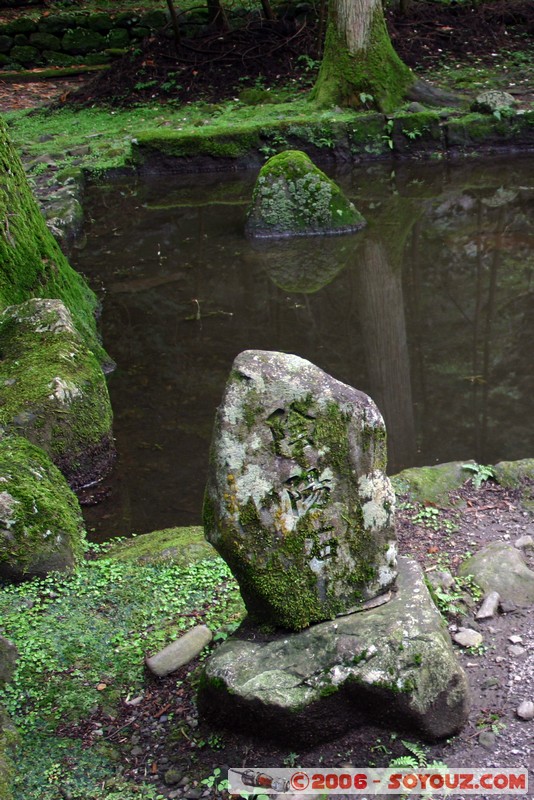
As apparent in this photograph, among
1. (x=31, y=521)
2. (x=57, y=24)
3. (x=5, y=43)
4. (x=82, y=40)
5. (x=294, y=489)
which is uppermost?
(x=57, y=24)

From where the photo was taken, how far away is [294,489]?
9.95 ft

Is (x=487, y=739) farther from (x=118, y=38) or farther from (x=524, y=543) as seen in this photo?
(x=118, y=38)

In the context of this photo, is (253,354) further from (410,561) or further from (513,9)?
(513,9)

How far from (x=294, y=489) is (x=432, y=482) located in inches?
78.3

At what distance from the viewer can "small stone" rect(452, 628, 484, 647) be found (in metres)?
3.42

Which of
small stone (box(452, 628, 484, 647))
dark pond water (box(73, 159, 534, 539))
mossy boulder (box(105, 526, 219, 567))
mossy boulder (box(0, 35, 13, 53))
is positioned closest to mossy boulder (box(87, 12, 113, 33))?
mossy boulder (box(0, 35, 13, 53))

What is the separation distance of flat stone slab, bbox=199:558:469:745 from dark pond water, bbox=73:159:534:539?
234 centimetres

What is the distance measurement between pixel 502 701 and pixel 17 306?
464cm

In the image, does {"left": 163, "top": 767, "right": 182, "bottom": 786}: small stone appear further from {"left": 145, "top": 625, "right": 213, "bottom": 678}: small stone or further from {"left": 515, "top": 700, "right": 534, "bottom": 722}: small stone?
{"left": 515, "top": 700, "right": 534, "bottom": 722}: small stone

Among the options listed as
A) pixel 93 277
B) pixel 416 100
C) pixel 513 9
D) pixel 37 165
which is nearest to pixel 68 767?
pixel 93 277

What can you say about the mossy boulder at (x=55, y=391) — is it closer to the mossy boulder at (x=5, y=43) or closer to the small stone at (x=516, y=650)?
the small stone at (x=516, y=650)

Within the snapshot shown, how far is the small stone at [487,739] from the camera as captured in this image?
290 centimetres

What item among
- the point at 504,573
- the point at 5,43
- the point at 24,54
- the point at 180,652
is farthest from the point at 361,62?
the point at 180,652

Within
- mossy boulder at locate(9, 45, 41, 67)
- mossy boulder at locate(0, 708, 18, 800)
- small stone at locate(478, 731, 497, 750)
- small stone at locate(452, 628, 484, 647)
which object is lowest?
small stone at locate(452, 628, 484, 647)
